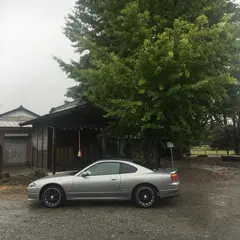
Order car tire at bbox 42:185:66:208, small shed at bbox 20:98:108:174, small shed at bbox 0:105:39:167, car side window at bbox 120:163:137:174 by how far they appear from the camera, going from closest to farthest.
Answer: car tire at bbox 42:185:66:208 → car side window at bbox 120:163:137:174 → small shed at bbox 20:98:108:174 → small shed at bbox 0:105:39:167

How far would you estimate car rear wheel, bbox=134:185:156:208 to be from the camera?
8125 mm

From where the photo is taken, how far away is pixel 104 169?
8.50 metres

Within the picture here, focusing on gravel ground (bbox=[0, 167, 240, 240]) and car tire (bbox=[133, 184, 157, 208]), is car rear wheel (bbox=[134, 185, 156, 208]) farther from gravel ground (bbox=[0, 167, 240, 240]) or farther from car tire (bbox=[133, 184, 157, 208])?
gravel ground (bbox=[0, 167, 240, 240])

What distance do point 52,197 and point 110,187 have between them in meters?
1.71

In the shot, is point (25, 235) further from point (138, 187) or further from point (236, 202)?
point (236, 202)

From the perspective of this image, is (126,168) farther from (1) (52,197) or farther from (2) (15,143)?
(2) (15,143)

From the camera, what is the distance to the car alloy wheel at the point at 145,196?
26.6 feet

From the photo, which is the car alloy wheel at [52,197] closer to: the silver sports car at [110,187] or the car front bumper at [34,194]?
the silver sports car at [110,187]

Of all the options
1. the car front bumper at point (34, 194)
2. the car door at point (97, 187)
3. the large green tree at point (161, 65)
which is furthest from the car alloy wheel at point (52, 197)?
the large green tree at point (161, 65)

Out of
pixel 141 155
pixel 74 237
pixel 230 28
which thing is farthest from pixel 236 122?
pixel 74 237

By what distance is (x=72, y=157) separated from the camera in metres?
16.0

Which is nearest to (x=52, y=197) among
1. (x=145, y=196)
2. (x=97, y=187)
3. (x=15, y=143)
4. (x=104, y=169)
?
(x=97, y=187)

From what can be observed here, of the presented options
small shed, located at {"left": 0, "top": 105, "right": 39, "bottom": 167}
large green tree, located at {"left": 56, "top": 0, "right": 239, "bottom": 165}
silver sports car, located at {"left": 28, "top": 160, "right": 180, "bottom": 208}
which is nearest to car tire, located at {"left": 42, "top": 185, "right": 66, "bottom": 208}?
silver sports car, located at {"left": 28, "top": 160, "right": 180, "bottom": 208}

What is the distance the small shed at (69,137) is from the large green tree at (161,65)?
7.24 ft
